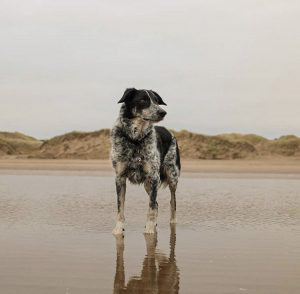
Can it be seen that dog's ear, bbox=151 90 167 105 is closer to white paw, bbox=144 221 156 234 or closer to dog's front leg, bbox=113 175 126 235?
dog's front leg, bbox=113 175 126 235

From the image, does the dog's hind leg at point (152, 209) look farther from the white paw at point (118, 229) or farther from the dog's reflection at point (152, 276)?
the dog's reflection at point (152, 276)

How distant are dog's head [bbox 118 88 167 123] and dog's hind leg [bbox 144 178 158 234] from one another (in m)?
1.08

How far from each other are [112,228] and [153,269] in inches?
111

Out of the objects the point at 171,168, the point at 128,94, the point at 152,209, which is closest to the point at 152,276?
the point at 152,209

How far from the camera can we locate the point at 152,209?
8062 millimetres

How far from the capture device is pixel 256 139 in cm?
5369

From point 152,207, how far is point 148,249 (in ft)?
5.45

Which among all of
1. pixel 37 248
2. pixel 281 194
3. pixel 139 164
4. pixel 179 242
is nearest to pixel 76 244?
pixel 37 248

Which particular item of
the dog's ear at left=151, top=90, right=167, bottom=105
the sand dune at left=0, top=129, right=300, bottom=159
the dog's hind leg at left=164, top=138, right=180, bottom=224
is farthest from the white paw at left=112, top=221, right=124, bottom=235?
the sand dune at left=0, top=129, right=300, bottom=159

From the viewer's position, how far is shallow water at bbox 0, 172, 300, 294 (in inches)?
184

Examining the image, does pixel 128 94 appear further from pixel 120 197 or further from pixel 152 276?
pixel 152 276

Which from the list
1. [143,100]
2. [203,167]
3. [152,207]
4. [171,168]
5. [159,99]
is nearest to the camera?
[143,100]

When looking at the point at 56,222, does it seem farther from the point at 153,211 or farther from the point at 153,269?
the point at 153,269

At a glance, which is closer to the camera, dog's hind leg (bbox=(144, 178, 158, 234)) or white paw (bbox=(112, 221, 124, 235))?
white paw (bbox=(112, 221, 124, 235))
